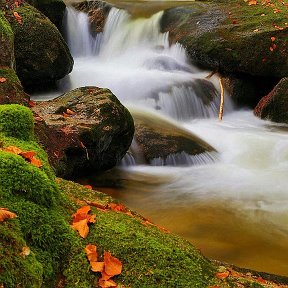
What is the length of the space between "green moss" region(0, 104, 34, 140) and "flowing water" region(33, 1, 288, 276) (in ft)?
9.48

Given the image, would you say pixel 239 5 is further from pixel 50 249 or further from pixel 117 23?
pixel 50 249

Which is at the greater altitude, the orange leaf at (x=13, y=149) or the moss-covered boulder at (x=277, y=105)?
the orange leaf at (x=13, y=149)

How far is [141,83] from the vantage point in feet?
38.9

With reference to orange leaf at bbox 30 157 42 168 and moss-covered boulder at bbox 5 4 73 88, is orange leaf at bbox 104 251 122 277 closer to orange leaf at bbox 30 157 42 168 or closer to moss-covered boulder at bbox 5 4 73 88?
orange leaf at bbox 30 157 42 168

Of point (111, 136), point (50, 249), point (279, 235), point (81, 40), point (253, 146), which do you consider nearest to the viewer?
point (50, 249)

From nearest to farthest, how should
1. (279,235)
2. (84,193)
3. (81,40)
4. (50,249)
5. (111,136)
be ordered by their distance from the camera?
(50,249) → (84,193) → (279,235) → (111,136) → (81,40)

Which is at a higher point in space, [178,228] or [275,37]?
[275,37]

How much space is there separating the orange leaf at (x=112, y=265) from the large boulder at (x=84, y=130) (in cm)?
351

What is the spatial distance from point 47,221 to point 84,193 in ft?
3.15

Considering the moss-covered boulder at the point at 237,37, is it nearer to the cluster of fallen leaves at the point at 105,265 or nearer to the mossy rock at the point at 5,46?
the mossy rock at the point at 5,46

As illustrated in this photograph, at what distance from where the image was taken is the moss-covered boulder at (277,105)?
11.3 metres

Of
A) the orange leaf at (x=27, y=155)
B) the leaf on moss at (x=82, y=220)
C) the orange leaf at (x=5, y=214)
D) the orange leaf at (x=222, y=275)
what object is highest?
the orange leaf at (x=27, y=155)

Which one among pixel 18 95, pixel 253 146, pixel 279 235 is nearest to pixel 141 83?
pixel 253 146

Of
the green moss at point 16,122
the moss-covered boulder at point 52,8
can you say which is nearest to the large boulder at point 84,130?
the green moss at point 16,122
